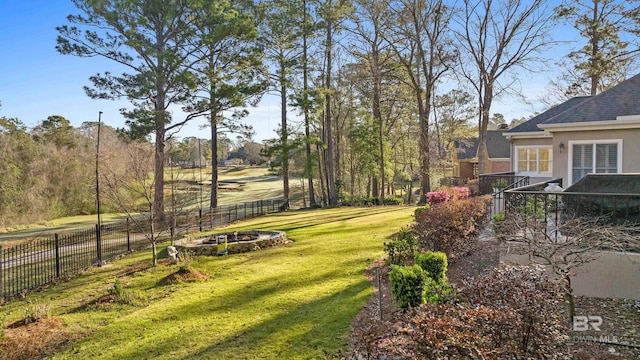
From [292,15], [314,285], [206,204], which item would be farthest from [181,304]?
[206,204]

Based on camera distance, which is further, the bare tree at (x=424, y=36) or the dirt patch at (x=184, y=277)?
the bare tree at (x=424, y=36)

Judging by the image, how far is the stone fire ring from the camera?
11.6m

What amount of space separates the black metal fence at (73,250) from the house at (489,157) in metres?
21.7

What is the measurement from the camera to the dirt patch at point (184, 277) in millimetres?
8497

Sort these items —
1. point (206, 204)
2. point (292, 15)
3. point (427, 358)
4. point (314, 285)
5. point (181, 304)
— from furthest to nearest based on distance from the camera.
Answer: point (206, 204) < point (292, 15) < point (314, 285) < point (181, 304) < point (427, 358)

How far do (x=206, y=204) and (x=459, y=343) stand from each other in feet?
89.9

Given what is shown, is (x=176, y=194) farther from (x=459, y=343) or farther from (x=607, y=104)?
(x=607, y=104)

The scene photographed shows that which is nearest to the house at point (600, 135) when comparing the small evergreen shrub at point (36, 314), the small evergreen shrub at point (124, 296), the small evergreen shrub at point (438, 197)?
the small evergreen shrub at point (438, 197)

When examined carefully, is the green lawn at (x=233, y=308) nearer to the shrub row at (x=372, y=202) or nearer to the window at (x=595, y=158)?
the window at (x=595, y=158)

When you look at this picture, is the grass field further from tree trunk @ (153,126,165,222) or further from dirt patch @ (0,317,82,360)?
dirt patch @ (0,317,82,360)

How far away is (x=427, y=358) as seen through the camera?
2582 millimetres

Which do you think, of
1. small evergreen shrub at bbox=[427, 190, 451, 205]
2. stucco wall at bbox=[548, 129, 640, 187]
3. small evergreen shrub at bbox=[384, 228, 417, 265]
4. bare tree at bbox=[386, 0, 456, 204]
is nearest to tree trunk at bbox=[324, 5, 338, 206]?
bare tree at bbox=[386, 0, 456, 204]

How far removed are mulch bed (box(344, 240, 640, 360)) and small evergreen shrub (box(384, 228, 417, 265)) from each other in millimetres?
410

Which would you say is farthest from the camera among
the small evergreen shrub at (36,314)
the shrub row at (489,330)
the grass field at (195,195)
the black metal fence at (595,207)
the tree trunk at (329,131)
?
the tree trunk at (329,131)
